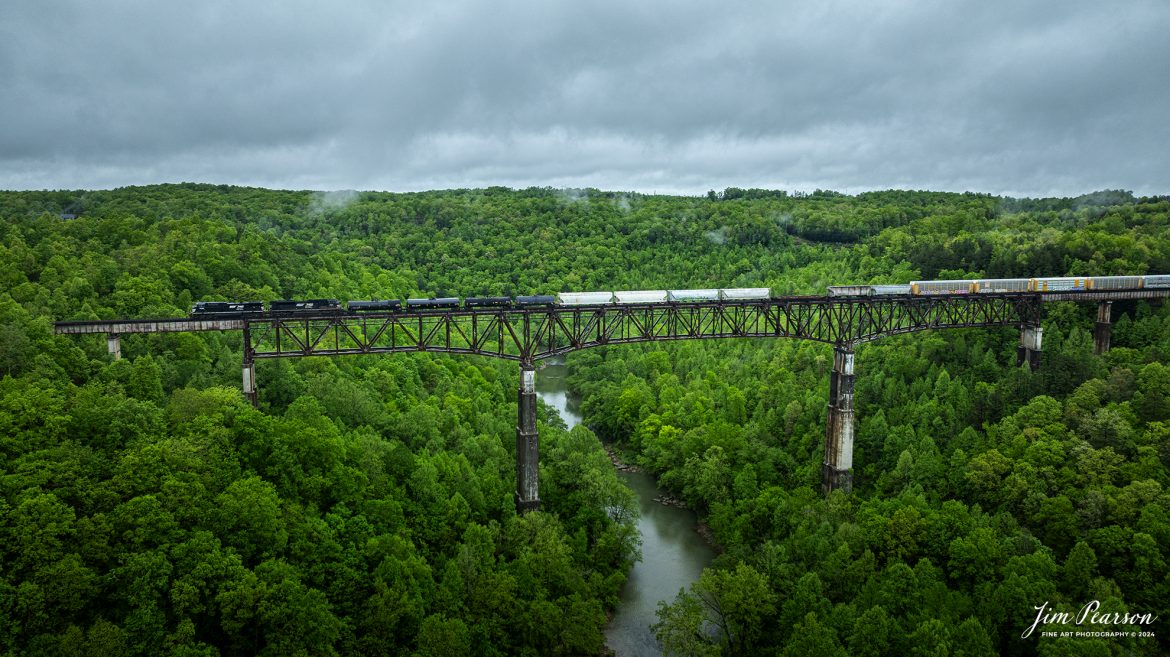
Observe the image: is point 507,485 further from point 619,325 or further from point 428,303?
point 619,325

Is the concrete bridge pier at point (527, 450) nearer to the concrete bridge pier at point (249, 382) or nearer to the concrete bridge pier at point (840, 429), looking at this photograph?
the concrete bridge pier at point (249, 382)

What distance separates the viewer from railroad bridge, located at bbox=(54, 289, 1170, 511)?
163 feet

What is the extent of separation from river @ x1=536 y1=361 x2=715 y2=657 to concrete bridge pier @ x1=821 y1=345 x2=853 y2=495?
1106cm

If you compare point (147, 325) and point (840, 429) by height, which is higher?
point (147, 325)

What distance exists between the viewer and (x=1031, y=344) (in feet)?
214

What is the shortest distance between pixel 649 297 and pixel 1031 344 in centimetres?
3316

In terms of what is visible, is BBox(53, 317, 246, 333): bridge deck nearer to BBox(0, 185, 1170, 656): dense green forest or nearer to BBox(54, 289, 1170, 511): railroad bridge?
BBox(54, 289, 1170, 511): railroad bridge

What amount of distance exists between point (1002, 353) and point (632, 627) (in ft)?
143

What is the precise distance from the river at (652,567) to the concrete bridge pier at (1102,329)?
38.9m

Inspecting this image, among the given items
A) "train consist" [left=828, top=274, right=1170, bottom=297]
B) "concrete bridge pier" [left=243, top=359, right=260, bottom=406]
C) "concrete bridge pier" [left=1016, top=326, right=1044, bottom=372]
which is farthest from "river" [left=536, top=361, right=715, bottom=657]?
"concrete bridge pier" [left=1016, top=326, right=1044, bottom=372]
